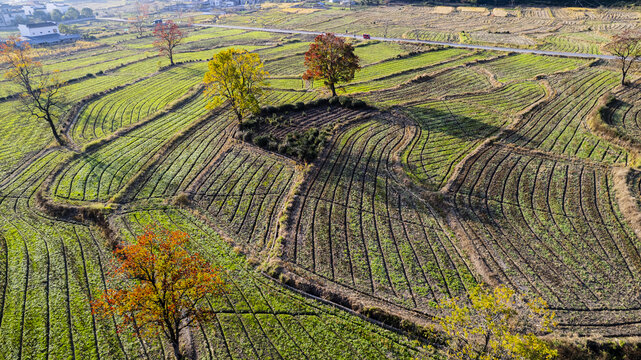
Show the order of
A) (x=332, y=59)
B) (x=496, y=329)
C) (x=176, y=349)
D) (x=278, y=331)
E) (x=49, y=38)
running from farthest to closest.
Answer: (x=49, y=38) < (x=332, y=59) < (x=278, y=331) < (x=176, y=349) < (x=496, y=329)

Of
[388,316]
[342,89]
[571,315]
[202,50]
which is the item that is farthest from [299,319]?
[202,50]

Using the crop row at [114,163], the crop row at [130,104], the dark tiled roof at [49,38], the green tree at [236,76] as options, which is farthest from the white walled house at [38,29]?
the green tree at [236,76]

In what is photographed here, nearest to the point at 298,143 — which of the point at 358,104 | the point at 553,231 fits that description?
the point at 358,104

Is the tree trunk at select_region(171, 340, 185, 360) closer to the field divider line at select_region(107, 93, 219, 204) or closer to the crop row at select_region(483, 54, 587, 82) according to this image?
the field divider line at select_region(107, 93, 219, 204)

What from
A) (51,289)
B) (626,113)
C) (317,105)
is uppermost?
(317,105)

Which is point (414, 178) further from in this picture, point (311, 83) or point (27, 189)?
point (27, 189)

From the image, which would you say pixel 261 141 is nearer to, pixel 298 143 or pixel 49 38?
pixel 298 143
